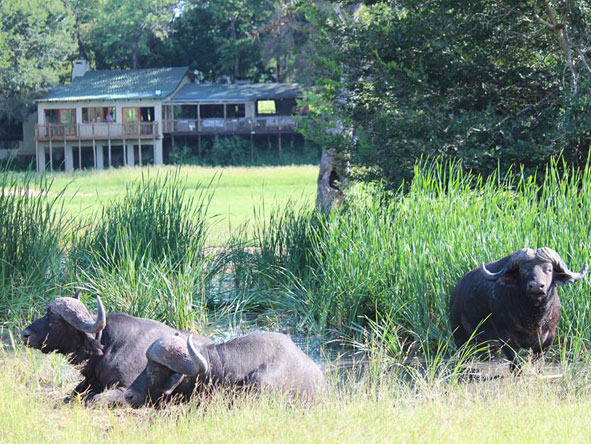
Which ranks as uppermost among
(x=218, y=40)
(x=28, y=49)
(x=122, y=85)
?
(x=218, y=40)

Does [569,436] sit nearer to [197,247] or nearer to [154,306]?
[154,306]

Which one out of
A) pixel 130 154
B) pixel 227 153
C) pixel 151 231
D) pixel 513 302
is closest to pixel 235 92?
pixel 227 153

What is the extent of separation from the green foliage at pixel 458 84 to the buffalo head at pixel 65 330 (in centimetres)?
577

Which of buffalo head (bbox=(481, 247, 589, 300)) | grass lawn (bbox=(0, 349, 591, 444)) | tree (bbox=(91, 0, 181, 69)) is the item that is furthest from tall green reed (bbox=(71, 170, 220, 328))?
tree (bbox=(91, 0, 181, 69))

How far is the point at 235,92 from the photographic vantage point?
5394cm

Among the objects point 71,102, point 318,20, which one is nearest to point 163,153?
point 71,102

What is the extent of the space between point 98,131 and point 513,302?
157 feet

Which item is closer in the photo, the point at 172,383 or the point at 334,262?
the point at 172,383

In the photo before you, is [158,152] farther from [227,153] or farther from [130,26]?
[130,26]

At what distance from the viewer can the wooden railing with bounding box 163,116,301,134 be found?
53188 mm

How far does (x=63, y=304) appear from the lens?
6.44 meters

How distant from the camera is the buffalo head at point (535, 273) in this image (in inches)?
255

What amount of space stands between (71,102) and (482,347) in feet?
160

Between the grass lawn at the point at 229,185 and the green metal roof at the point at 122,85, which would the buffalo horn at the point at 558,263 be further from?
the green metal roof at the point at 122,85
